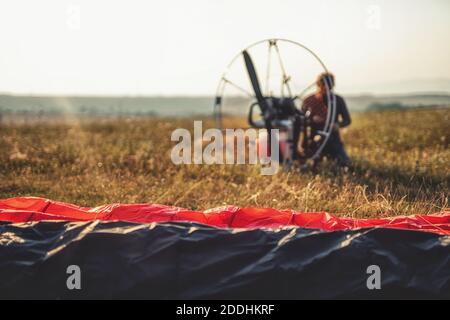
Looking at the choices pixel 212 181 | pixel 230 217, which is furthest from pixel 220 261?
pixel 212 181

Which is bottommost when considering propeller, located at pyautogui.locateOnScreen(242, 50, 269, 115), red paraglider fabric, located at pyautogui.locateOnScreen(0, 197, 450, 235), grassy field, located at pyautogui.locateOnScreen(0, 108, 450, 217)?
grassy field, located at pyautogui.locateOnScreen(0, 108, 450, 217)

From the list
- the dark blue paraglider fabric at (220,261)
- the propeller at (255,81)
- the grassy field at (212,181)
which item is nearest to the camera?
the dark blue paraglider fabric at (220,261)

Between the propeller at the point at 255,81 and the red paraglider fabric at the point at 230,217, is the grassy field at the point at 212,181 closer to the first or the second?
the propeller at the point at 255,81

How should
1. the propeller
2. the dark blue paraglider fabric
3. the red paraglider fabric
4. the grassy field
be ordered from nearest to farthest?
the dark blue paraglider fabric
the red paraglider fabric
the grassy field
the propeller

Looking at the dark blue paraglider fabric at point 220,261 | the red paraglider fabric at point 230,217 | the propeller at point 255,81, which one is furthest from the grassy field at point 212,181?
the dark blue paraglider fabric at point 220,261

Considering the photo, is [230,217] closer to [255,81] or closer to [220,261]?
[220,261]

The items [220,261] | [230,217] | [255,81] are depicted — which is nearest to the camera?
[220,261]

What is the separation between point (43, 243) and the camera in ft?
11.8

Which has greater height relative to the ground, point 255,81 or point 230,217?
point 255,81

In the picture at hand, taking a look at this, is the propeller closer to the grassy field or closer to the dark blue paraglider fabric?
the grassy field

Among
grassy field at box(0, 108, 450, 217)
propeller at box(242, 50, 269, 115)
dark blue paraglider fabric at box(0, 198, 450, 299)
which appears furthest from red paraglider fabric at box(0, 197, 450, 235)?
propeller at box(242, 50, 269, 115)

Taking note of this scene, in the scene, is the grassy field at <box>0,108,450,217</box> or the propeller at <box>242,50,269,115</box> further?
the propeller at <box>242,50,269,115</box>
